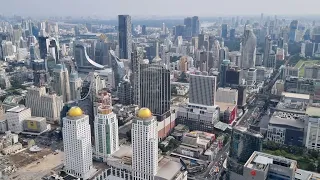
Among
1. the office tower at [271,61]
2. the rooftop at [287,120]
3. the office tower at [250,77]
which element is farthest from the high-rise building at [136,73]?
the office tower at [271,61]

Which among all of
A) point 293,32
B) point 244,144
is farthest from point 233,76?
point 293,32

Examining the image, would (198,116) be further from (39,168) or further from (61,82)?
(61,82)

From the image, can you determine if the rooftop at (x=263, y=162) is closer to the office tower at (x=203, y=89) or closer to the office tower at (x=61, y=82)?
the office tower at (x=203, y=89)

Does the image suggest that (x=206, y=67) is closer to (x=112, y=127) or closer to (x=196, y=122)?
(x=196, y=122)

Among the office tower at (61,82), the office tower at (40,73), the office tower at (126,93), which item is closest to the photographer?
the office tower at (126,93)

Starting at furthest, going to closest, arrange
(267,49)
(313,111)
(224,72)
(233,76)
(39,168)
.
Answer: (267,49) → (224,72) → (233,76) → (313,111) → (39,168)

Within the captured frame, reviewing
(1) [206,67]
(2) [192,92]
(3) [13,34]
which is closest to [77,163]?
(2) [192,92]
